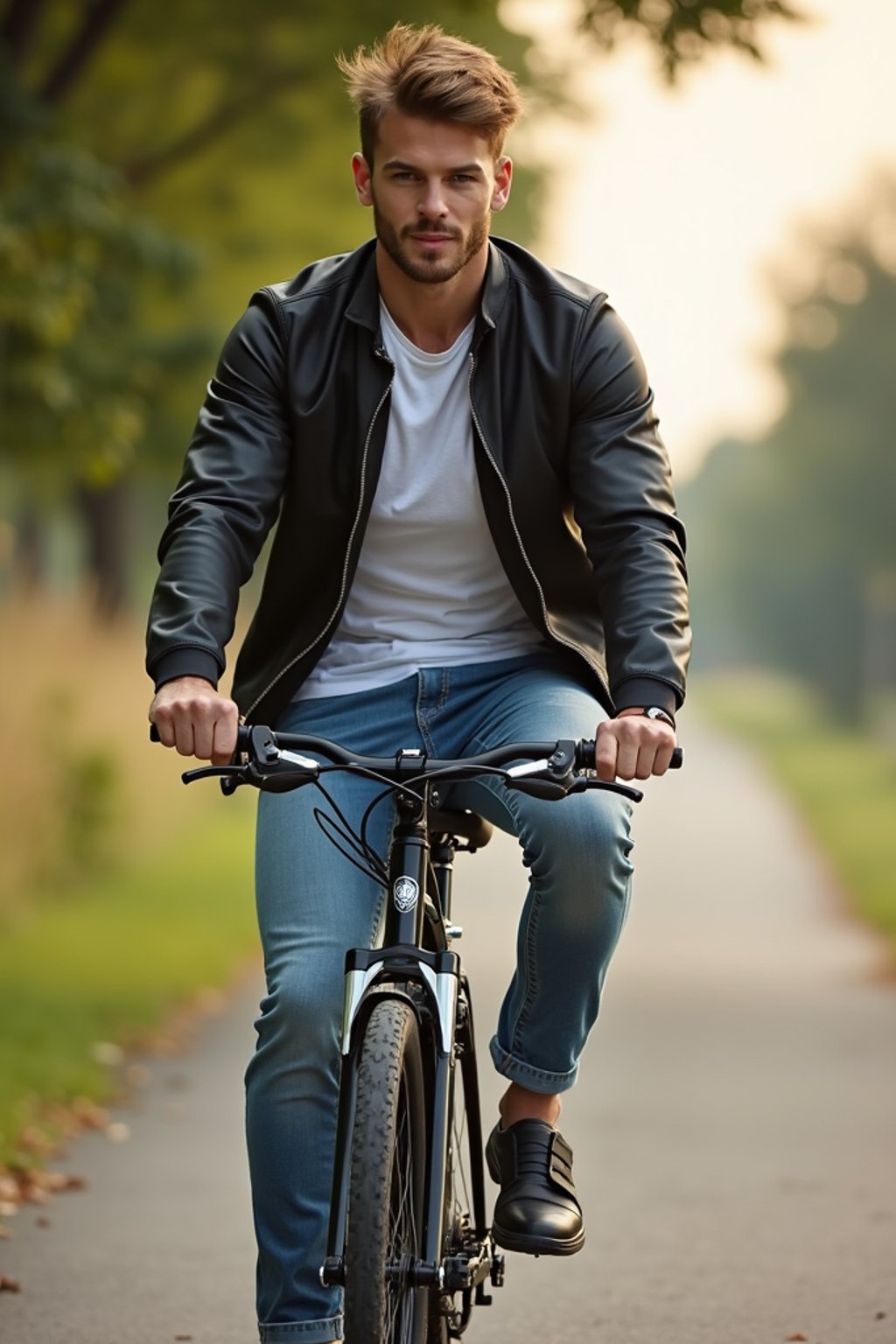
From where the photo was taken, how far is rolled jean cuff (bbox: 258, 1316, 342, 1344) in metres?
3.72

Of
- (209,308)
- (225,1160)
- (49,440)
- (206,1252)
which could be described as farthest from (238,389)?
(209,308)

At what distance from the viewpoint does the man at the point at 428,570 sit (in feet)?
12.4

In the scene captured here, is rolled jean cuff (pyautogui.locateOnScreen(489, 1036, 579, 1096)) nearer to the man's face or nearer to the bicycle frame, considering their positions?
the bicycle frame

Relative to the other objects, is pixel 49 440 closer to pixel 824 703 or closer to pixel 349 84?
pixel 349 84

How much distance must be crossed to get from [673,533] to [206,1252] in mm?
2672

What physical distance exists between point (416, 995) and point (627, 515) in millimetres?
901

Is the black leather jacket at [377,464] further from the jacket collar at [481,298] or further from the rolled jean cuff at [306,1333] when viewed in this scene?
the rolled jean cuff at [306,1333]

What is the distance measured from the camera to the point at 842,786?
29312 mm

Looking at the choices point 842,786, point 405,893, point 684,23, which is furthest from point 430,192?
point 842,786

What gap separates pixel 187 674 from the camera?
3.70 meters

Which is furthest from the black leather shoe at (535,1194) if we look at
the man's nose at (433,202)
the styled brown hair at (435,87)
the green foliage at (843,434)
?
the green foliage at (843,434)

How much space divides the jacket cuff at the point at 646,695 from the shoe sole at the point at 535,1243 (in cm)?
91

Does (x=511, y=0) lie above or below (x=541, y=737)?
above

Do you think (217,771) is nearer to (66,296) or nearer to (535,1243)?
(535,1243)
